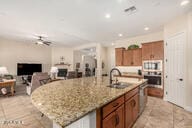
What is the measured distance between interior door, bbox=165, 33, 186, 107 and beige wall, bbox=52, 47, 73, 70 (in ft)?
24.4

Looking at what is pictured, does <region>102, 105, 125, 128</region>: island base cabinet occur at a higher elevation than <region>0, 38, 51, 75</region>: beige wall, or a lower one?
lower

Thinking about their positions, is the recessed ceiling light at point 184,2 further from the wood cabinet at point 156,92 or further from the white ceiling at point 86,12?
the wood cabinet at point 156,92

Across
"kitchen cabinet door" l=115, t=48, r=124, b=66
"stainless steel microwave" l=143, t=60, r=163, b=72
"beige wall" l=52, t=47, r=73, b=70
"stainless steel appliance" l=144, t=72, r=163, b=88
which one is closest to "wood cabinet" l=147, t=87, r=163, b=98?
"stainless steel appliance" l=144, t=72, r=163, b=88

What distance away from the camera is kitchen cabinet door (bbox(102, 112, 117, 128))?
1374 millimetres

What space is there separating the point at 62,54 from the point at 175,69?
8092 millimetres

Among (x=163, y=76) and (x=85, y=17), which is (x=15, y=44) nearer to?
(x=85, y=17)

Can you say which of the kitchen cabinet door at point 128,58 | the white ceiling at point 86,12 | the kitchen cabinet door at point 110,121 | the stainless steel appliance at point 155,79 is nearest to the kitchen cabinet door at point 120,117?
the kitchen cabinet door at point 110,121

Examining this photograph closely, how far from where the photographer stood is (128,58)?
610 cm

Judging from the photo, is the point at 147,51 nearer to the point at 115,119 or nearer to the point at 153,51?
the point at 153,51

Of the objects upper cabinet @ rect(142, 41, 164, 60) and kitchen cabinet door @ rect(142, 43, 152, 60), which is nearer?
upper cabinet @ rect(142, 41, 164, 60)

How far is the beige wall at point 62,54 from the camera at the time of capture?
9.45 meters

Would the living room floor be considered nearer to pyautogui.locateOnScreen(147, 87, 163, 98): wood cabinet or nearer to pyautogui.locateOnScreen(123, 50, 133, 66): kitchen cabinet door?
pyautogui.locateOnScreen(147, 87, 163, 98): wood cabinet

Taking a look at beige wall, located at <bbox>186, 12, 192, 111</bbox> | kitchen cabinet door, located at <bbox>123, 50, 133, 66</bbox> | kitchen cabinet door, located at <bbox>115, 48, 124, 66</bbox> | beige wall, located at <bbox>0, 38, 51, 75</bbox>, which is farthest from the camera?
beige wall, located at <bbox>0, 38, 51, 75</bbox>

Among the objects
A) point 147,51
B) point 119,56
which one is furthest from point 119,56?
point 147,51
